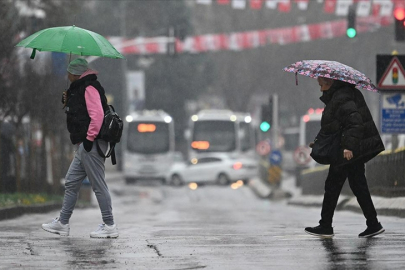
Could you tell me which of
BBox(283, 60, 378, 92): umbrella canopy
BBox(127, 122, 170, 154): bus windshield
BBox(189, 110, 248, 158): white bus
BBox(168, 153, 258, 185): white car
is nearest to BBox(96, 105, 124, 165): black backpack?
BBox(283, 60, 378, 92): umbrella canopy

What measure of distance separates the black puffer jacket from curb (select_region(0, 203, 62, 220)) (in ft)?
22.9

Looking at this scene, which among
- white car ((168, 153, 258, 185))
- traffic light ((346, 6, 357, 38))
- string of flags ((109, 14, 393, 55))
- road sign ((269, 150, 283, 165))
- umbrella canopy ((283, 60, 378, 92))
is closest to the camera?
umbrella canopy ((283, 60, 378, 92))

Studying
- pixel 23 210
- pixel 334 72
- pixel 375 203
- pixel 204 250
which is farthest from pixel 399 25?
pixel 204 250

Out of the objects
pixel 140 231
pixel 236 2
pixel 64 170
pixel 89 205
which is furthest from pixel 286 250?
pixel 236 2

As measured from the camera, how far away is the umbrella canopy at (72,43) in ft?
32.4

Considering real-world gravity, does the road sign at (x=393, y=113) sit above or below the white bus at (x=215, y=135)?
above

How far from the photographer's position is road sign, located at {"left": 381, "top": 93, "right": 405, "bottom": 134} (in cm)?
1697

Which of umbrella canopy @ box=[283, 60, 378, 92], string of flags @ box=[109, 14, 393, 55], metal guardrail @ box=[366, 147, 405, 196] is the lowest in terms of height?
metal guardrail @ box=[366, 147, 405, 196]

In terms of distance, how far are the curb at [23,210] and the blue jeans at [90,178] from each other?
5.27 meters

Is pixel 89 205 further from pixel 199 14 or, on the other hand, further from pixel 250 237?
pixel 199 14

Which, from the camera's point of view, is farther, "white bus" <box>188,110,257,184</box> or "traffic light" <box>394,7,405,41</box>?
"white bus" <box>188,110,257,184</box>

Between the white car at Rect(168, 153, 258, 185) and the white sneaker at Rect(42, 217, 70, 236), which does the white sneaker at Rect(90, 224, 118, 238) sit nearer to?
the white sneaker at Rect(42, 217, 70, 236)

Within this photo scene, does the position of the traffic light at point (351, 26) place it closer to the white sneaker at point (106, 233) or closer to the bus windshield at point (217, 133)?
the white sneaker at point (106, 233)

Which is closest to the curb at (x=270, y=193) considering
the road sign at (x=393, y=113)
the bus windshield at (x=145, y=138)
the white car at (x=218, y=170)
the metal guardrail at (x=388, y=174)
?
the white car at (x=218, y=170)
